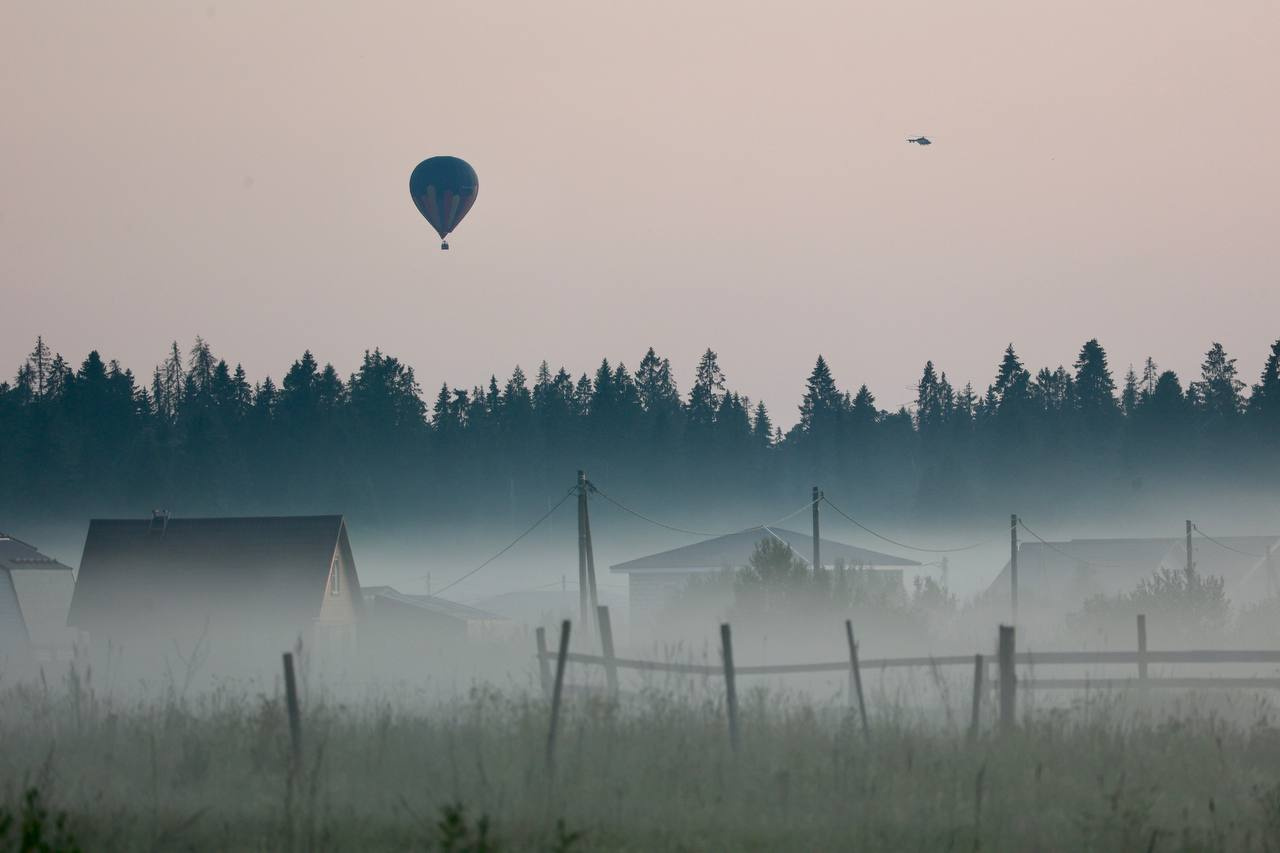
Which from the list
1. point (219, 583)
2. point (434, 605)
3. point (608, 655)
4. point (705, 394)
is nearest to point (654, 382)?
point (705, 394)

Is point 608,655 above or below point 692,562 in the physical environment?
above

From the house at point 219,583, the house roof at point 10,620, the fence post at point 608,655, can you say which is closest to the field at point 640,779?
the fence post at point 608,655

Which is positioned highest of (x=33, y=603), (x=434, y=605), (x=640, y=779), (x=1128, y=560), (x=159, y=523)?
(x=159, y=523)

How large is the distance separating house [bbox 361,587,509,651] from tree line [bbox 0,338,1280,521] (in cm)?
4903

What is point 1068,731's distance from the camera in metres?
16.5

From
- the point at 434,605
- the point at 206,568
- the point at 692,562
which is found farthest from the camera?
the point at 434,605

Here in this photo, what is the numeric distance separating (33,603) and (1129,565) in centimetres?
5272

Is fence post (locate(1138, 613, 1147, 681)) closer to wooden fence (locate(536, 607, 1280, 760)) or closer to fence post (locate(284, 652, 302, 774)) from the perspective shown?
wooden fence (locate(536, 607, 1280, 760))

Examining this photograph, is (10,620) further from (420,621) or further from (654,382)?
(654,382)

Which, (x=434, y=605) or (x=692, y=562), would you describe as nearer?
(x=692, y=562)

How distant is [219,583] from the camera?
60.3m

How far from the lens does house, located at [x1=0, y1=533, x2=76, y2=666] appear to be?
66.6 metres

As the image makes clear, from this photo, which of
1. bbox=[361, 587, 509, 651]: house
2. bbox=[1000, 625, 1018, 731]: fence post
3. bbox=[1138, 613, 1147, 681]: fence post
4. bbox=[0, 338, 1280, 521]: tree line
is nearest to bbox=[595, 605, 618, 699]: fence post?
bbox=[1000, 625, 1018, 731]: fence post

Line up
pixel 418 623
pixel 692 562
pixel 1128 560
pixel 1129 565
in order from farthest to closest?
1. pixel 1128 560
2. pixel 1129 565
3. pixel 418 623
4. pixel 692 562
